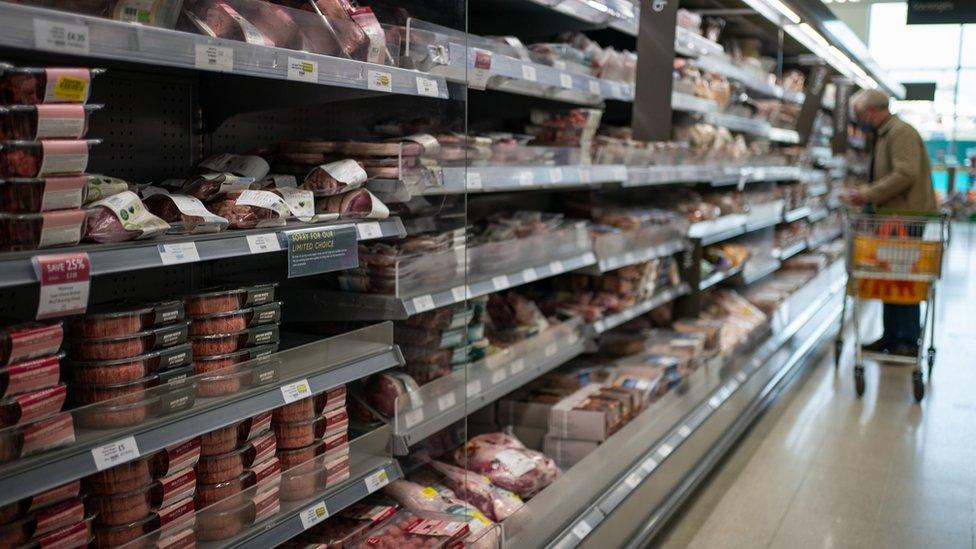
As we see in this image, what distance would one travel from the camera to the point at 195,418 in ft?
5.99

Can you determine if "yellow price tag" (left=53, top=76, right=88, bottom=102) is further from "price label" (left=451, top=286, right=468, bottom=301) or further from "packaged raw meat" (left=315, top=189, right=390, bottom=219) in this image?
"price label" (left=451, top=286, right=468, bottom=301)

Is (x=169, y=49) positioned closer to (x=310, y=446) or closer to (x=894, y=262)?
(x=310, y=446)

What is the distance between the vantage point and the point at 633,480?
3203mm

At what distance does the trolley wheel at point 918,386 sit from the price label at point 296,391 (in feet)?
14.3

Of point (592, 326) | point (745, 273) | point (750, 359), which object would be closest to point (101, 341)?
point (592, 326)

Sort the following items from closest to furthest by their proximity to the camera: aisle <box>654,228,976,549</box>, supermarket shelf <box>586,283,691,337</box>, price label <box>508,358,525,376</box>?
price label <box>508,358,525,376</box>
aisle <box>654,228,976,549</box>
supermarket shelf <box>586,283,691,337</box>

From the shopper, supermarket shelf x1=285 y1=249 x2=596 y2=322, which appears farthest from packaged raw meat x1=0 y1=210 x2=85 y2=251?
the shopper

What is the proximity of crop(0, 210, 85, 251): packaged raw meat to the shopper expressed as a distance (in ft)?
18.6

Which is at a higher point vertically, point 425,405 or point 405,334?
point 405,334

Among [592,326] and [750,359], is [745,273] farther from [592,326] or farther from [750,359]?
[592,326]

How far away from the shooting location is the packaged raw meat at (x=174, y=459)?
1.85 m

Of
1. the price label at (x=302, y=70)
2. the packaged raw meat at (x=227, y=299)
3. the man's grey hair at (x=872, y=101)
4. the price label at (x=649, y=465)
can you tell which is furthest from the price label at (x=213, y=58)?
the man's grey hair at (x=872, y=101)

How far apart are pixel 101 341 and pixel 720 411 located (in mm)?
3137

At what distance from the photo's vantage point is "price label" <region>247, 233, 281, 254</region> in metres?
1.92
